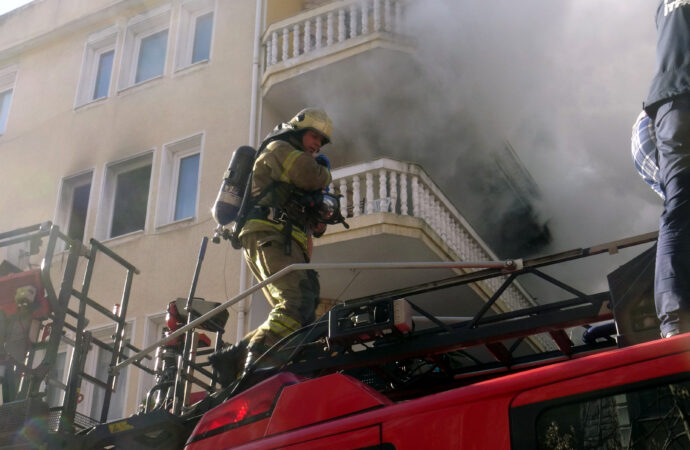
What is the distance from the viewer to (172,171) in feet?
38.0

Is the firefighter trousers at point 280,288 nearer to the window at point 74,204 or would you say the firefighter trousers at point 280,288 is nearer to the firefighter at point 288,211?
the firefighter at point 288,211

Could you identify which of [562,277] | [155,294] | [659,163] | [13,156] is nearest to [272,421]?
[659,163]

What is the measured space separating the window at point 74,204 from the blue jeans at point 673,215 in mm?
10056

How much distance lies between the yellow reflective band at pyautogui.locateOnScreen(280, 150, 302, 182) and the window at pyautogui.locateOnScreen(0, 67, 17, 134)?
10.3m

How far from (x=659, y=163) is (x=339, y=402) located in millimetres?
1636

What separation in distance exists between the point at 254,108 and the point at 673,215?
8.27m

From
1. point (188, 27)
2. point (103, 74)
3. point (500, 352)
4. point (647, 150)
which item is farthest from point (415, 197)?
point (103, 74)

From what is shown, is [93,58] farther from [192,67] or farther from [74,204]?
[74,204]

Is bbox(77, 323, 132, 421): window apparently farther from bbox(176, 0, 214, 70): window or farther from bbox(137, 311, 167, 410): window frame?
bbox(176, 0, 214, 70): window

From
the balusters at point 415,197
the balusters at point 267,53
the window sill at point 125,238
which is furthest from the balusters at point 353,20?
the window sill at point 125,238

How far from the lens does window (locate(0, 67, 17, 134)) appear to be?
14195 mm

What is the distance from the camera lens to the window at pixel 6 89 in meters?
14.2

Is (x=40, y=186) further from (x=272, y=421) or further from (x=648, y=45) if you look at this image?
(x=272, y=421)

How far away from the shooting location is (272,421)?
363cm
